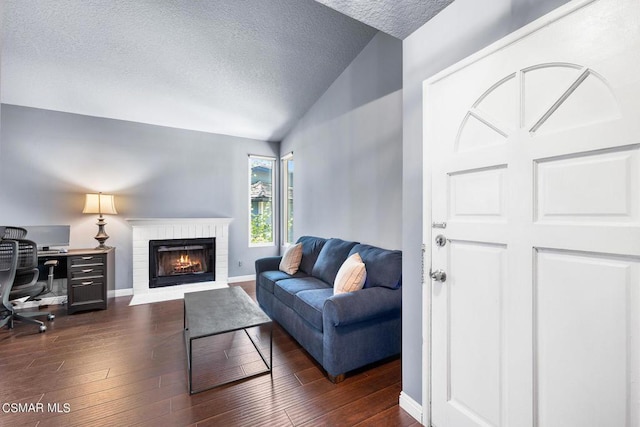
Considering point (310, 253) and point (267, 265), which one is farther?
point (267, 265)

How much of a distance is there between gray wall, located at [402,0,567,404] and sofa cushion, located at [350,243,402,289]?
0.48 meters

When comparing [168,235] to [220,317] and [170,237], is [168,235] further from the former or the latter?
[220,317]

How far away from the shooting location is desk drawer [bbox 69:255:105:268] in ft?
11.4

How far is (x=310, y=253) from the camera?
A: 3.55 m

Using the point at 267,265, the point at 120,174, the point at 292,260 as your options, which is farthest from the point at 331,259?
the point at 120,174

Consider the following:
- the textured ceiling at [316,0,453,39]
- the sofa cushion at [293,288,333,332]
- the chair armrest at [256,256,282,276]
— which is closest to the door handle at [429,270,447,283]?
the sofa cushion at [293,288,333,332]

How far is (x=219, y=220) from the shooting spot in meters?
4.77

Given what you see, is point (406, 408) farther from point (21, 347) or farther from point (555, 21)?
point (21, 347)

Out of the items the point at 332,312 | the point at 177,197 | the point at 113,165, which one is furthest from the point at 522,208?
the point at 113,165

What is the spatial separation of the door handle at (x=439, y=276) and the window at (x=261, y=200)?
4177 millimetres

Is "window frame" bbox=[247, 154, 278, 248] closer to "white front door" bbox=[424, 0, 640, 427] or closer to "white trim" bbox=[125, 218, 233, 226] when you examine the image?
"white trim" bbox=[125, 218, 233, 226]

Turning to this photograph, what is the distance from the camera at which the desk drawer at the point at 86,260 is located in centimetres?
348

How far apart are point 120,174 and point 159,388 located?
3521mm

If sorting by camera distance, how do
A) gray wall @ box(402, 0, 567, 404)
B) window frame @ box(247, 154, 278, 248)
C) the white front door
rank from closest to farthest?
the white front door → gray wall @ box(402, 0, 567, 404) → window frame @ box(247, 154, 278, 248)
